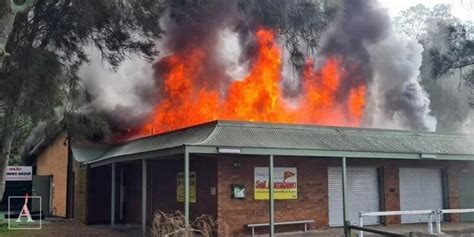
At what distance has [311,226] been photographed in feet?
53.9

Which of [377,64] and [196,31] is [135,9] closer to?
[196,31]

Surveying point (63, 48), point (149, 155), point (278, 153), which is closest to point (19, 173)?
point (63, 48)

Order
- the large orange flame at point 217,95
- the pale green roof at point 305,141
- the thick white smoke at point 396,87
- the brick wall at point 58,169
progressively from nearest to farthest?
1. the pale green roof at point 305,141
2. the large orange flame at point 217,95
3. the brick wall at point 58,169
4. the thick white smoke at point 396,87

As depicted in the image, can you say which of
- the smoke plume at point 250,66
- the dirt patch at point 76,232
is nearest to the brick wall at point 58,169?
the smoke plume at point 250,66

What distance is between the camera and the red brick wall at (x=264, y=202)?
14984mm

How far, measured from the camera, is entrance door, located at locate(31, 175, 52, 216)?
81.6 feet

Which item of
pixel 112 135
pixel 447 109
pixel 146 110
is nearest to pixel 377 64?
pixel 447 109

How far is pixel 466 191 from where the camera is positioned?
19500mm

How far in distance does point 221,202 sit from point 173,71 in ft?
28.1

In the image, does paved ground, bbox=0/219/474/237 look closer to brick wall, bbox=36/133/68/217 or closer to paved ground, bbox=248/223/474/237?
paved ground, bbox=248/223/474/237

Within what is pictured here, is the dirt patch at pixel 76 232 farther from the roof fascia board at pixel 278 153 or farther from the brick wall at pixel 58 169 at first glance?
the brick wall at pixel 58 169

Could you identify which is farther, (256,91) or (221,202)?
(256,91)

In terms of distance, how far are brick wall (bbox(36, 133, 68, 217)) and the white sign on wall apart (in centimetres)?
91

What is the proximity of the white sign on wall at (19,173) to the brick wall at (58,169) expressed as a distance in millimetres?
911
